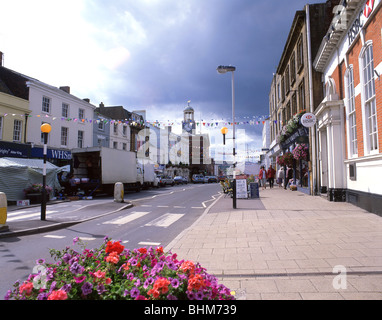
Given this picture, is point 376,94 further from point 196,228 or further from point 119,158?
point 119,158

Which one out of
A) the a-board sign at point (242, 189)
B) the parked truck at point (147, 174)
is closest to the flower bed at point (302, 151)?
the a-board sign at point (242, 189)

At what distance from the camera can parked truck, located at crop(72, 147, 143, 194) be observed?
61.8 feet

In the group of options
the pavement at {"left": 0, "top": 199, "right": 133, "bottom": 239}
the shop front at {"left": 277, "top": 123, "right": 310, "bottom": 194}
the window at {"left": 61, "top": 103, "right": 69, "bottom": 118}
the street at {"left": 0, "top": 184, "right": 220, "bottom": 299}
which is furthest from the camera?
the window at {"left": 61, "top": 103, "right": 69, "bottom": 118}

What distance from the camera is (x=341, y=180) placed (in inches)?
448

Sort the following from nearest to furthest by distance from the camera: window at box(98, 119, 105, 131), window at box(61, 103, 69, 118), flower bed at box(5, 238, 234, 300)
Result: flower bed at box(5, 238, 234, 300) → window at box(61, 103, 69, 118) → window at box(98, 119, 105, 131)

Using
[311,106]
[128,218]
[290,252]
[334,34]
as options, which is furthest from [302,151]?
[290,252]

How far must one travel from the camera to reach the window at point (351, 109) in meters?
10.4

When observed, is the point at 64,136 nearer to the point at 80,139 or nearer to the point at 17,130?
the point at 80,139

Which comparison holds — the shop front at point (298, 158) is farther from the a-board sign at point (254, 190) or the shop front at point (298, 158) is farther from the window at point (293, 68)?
the window at point (293, 68)

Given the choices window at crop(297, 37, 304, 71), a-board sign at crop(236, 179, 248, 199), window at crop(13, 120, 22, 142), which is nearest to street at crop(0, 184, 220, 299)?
a-board sign at crop(236, 179, 248, 199)

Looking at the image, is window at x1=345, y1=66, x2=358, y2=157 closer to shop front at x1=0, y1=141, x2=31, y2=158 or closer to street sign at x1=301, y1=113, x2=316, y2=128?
street sign at x1=301, y1=113, x2=316, y2=128

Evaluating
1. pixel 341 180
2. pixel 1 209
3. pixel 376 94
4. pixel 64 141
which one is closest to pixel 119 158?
pixel 64 141

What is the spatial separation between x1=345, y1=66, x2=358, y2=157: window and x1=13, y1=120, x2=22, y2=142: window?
23269 mm

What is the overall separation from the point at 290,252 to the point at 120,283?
12.4ft
